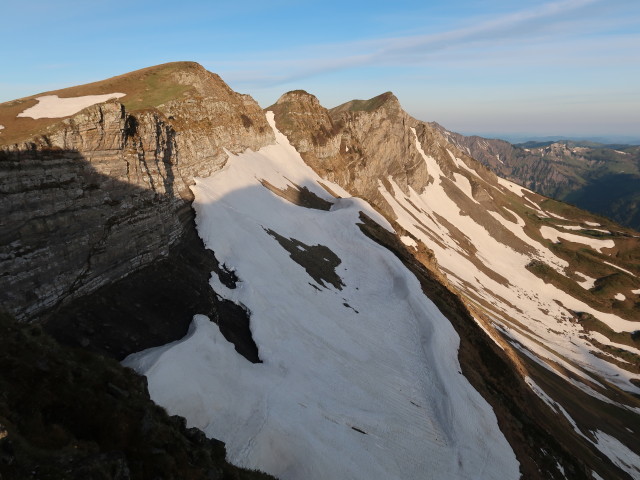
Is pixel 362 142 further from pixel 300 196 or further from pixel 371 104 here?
pixel 300 196

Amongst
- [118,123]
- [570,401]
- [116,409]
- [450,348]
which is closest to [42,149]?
[118,123]

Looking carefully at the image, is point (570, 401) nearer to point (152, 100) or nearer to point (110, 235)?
point (110, 235)

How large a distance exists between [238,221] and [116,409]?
109 feet

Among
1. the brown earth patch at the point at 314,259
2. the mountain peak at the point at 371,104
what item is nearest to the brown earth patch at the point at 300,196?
the brown earth patch at the point at 314,259

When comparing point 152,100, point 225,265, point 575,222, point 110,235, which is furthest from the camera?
point 575,222

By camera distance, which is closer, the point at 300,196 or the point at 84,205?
the point at 84,205

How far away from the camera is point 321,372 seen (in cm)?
2864

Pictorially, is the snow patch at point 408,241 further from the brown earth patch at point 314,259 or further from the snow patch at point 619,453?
the snow patch at point 619,453

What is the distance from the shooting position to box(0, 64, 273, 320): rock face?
1888 centimetres

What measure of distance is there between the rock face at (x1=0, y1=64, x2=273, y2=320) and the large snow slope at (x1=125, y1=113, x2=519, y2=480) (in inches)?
241

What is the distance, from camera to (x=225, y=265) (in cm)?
3466

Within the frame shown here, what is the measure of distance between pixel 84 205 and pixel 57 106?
18.3 meters

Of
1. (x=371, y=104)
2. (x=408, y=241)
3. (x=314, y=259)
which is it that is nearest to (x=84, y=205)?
(x=314, y=259)

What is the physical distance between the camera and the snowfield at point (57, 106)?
99.7 ft
